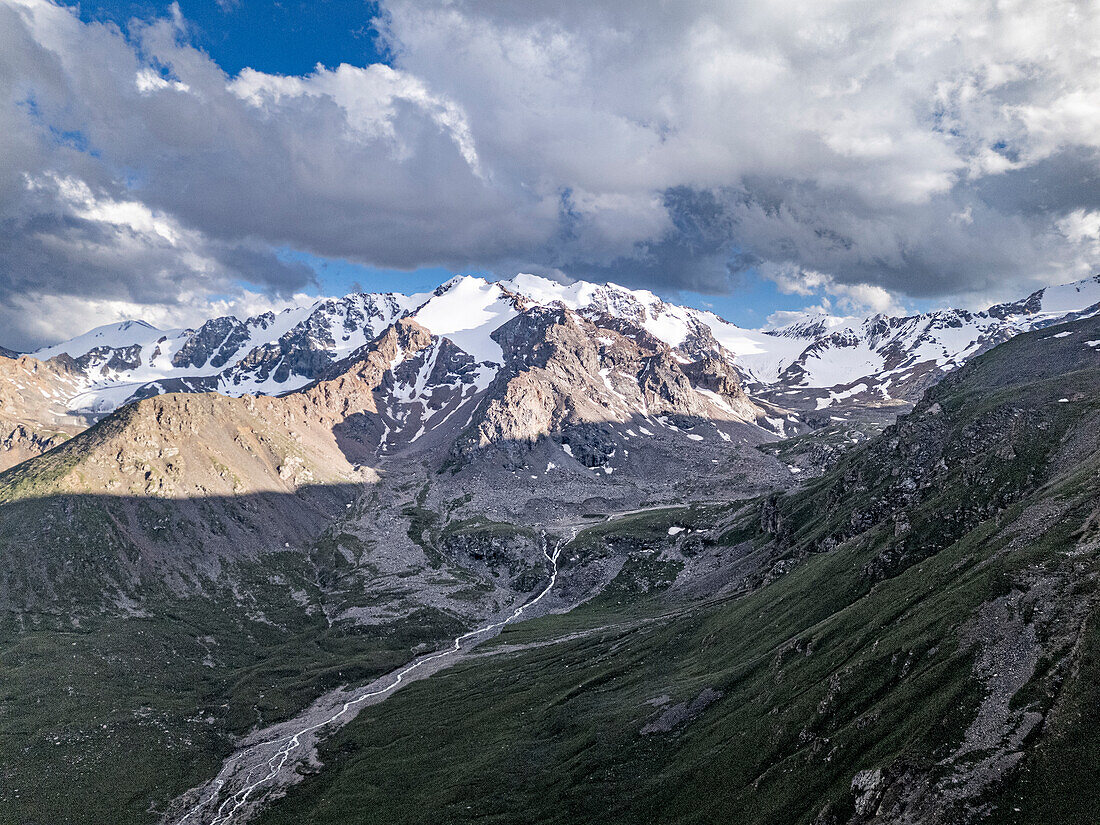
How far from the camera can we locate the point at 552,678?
111 metres

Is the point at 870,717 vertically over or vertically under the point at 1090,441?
under

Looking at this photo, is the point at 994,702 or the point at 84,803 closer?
the point at 994,702

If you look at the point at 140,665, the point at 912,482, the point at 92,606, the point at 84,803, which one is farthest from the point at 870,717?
the point at 92,606

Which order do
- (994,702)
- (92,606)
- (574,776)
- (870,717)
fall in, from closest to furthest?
1. (994,702)
2. (870,717)
3. (574,776)
4. (92,606)

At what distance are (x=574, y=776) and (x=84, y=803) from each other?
77351 millimetres

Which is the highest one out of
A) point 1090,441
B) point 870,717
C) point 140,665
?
A: point 140,665

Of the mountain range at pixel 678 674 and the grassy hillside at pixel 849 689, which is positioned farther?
the mountain range at pixel 678 674

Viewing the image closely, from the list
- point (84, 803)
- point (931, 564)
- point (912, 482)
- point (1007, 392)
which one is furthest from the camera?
point (1007, 392)

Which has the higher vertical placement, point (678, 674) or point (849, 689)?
point (849, 689)

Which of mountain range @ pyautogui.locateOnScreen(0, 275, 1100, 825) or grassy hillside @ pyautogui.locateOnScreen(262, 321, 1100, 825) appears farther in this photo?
mountain range @ pyautogui.locateOnScreen(0, 275, 1100, 825)

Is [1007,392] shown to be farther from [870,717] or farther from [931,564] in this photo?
[870,717]

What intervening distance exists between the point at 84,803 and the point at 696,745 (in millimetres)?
92347

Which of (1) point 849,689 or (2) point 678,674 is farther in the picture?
(2) point 678,674

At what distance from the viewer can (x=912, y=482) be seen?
388 ft
